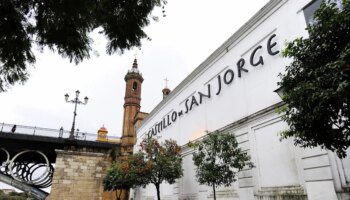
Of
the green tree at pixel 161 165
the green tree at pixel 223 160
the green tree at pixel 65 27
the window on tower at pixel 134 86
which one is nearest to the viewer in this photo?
the green tree at pixel 65 27

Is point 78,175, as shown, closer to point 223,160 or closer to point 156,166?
point 156,166

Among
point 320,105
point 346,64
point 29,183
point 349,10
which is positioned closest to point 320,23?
point 349,10

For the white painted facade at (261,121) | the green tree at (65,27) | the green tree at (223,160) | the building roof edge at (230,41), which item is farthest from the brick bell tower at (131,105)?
the green tree at (65,27)

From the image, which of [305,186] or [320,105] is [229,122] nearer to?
[305,186]

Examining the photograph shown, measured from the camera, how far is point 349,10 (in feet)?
13.1

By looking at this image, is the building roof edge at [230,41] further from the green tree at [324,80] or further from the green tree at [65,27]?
the green tree at [65,27]

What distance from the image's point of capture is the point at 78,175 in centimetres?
2097

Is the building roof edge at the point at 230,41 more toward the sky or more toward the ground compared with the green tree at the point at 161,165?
more toward the sky

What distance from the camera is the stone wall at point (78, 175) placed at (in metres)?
19.9

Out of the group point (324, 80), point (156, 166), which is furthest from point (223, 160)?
point (324, 80)

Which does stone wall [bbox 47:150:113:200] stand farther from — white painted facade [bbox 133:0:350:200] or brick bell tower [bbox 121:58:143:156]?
white painted facade [bbox 133:0:350:200]

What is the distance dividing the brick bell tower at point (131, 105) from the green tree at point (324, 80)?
22.6 metres

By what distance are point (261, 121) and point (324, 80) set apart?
521cm

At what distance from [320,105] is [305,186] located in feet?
13.8
